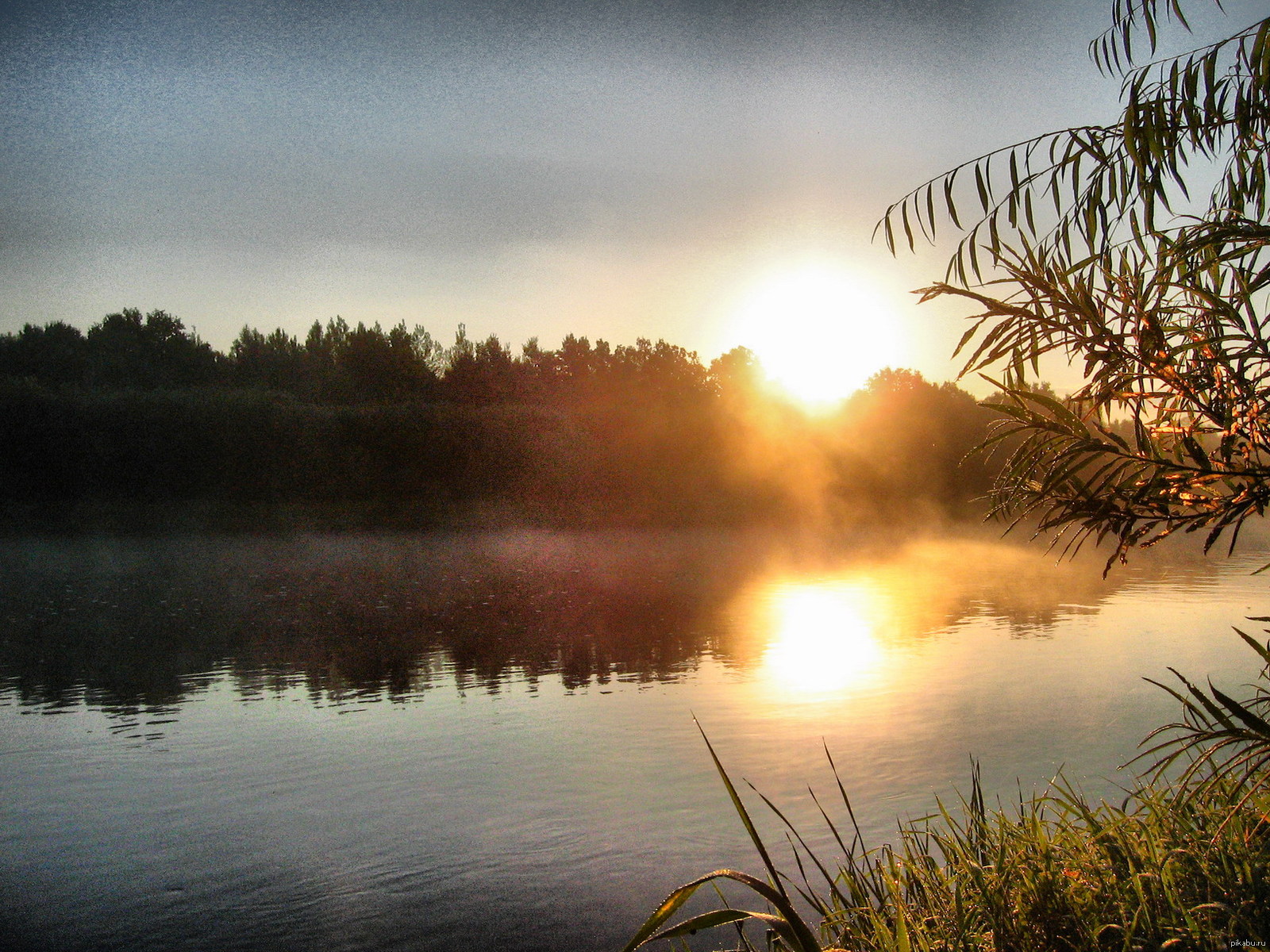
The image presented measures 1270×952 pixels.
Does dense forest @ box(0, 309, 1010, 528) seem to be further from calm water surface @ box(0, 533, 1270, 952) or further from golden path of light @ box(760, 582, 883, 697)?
golden path of light @ box(760, 582, 883, 697)

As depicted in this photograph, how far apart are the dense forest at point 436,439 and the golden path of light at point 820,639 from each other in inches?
611

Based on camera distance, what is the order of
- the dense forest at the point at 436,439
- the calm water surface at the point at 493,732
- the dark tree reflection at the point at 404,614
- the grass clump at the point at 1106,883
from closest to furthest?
the grass clump at the point at 1106,883 → the calm water surface at the point at 493,732 → the dark tree reflection at the point at 404,614 → the dense forest at the point at 436,439

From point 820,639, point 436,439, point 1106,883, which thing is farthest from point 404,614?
point 436,439

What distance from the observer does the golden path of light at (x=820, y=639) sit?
7.27 metres

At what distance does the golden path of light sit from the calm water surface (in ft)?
0.18

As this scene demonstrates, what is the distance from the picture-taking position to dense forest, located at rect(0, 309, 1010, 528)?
25.2 meters

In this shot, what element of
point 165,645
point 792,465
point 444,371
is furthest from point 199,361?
point 165,645

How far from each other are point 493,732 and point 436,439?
22.1 metres

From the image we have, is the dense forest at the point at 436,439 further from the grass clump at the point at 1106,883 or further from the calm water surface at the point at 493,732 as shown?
the grass clump at the point at 1106,883

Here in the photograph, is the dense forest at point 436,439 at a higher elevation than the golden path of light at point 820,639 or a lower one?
higher

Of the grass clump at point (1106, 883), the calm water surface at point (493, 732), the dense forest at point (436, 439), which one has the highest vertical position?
the dense forest at point (436, 439)

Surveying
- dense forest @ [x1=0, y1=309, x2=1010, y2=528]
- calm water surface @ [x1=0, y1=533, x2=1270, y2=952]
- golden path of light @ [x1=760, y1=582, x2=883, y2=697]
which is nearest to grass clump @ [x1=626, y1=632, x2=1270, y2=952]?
calm water surface @ [x1=0, y1=533, x2=1270, y2=952]

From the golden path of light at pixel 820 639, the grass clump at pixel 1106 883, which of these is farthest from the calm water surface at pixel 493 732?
the grass clump at pixel 1106 883

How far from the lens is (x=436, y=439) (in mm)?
27266
